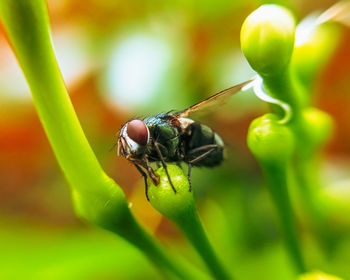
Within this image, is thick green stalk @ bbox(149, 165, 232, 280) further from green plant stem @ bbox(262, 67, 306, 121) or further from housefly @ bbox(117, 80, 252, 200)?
green plant stem @ bbox(262, 67, 306, 121)

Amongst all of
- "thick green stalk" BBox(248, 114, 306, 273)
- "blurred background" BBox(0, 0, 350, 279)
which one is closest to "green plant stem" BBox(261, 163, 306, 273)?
"thick green stalk" BBox(248, 114, 306, 273)

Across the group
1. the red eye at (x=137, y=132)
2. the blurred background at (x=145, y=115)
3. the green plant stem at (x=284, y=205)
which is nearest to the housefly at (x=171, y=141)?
the red eye at (x=137, y=132)

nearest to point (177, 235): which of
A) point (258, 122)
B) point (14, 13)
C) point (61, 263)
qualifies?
point (61, 263)

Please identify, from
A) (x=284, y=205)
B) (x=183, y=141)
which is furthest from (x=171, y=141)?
(x=284, y=205)

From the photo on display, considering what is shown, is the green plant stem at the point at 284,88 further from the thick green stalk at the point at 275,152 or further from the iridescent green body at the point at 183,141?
the iridescent green body at the point at 183,141

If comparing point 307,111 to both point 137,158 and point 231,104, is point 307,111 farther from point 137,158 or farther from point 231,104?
point 231,104
